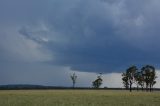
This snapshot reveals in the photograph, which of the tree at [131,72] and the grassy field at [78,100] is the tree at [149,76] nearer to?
the tree at [131,72]

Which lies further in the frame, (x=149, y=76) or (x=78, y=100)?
(x=149, y=76)

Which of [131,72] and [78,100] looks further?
[131,72]

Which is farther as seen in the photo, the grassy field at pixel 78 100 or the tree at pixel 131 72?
the tree at pixel 131 72

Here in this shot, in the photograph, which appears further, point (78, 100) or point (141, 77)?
point (141, 77)

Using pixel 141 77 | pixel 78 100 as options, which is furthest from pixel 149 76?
pixel 78 100

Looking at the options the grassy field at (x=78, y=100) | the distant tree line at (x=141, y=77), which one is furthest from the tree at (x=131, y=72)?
the grassy field at (x=78, y=100)

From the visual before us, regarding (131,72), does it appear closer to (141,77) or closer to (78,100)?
(141,77)

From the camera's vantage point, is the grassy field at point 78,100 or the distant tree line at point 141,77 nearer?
the grassy field at point 78,100

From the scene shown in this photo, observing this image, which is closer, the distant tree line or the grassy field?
the grassy field

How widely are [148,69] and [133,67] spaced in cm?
1050

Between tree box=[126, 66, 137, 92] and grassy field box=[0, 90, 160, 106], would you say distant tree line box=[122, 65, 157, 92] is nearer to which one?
tree box=[126, 66, 137, 92]

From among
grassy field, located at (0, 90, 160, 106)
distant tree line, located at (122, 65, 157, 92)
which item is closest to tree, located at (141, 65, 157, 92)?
distant tree line, located at (122, 65, 157, 92)

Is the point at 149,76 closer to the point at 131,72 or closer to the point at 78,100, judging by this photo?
the point at 131,72

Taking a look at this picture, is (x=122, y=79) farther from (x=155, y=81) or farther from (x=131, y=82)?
(x=155, y=81)
